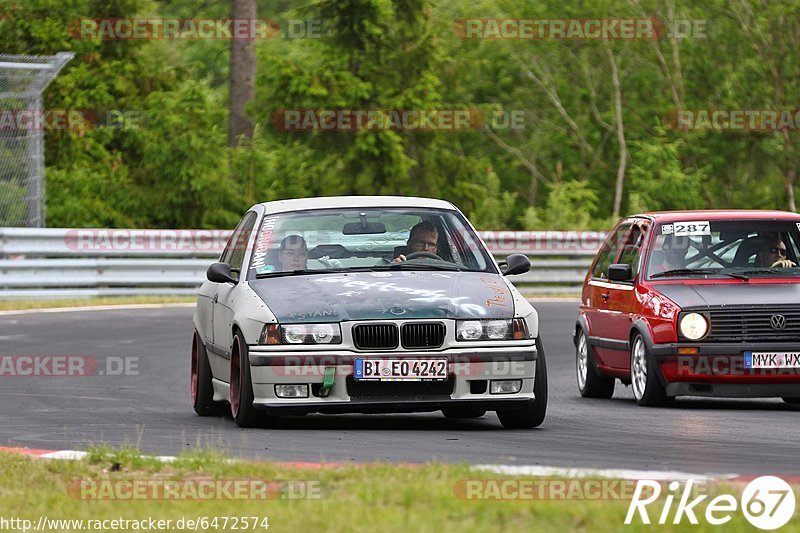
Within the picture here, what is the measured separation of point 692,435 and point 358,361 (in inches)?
81.3

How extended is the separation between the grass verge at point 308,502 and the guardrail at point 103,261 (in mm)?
17540

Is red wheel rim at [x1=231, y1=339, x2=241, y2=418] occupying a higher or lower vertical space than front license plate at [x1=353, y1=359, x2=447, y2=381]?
lower

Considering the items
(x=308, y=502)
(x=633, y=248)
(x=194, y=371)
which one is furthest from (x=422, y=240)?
(x=308, y=502)

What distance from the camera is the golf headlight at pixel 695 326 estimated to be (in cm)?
1294

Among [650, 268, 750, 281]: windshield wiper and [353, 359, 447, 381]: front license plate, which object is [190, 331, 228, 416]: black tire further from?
[650, 268, 750, 281]: windshield wiper

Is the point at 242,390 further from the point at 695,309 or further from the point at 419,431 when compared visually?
the point at 695,309

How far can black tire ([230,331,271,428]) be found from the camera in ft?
34.6

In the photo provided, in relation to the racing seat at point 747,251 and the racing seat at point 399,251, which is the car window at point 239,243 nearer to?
the racing seat at point 399,251

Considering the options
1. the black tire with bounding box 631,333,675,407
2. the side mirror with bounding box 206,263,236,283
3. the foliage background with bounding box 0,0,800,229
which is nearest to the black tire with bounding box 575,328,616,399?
the black tire with bounding box 631,333,675,407

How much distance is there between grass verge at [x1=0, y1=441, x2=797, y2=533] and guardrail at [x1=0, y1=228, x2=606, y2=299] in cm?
1754

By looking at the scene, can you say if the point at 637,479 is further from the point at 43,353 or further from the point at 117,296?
the point at 117,296

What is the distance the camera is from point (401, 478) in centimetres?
743

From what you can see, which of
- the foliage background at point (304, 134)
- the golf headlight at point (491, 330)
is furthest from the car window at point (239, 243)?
the foliage background at point (304, 134)

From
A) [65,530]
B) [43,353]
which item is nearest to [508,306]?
[65,530]
